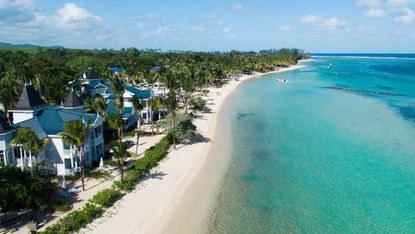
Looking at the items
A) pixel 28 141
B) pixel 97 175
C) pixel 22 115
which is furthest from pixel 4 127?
A: pixel 97 175

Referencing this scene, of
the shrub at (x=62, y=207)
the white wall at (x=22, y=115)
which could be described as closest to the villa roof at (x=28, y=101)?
the white wall at (x=22, y=115)

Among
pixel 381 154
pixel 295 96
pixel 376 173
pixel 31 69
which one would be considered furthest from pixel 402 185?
pixel 31 69

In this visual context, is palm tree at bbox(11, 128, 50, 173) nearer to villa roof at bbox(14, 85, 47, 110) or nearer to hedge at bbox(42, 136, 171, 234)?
hedge at bbox(42, 136, 171, 234)

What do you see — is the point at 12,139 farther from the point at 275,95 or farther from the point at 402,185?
the point at 275,95

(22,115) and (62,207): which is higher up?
(22,115)

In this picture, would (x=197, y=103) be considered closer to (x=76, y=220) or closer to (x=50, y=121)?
(x=50, y=121)

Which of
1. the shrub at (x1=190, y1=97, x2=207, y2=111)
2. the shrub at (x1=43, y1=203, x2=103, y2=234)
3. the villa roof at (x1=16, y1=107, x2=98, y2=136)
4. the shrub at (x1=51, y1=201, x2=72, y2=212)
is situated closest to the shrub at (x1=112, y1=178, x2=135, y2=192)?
the shrub at (x1=43, y1=203, x2=103, y2=234)

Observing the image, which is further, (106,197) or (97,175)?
(97,175)
